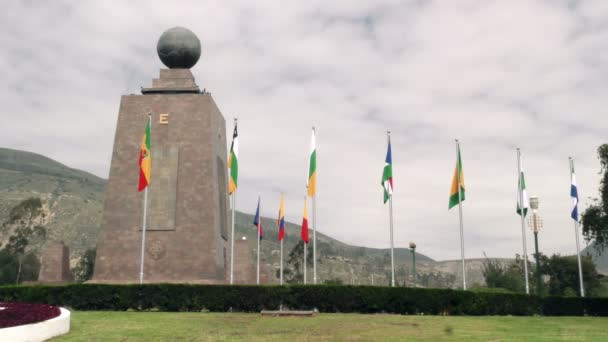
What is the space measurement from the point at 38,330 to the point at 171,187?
18462 mm

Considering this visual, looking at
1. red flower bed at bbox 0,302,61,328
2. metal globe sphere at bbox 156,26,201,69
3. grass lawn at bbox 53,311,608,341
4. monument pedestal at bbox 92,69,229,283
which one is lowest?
grass lawn at bbox 53,311,608,341

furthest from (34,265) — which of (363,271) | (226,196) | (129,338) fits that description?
(363,271)

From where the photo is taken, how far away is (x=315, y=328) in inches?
765

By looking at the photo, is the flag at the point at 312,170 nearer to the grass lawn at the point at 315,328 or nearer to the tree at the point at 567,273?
the grass lawn at the point at 315,328

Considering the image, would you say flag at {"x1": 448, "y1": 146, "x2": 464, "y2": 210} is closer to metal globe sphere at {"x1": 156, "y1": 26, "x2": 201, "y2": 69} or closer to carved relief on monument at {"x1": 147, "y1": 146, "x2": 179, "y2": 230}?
carved relief on monument at {"x1": 147, "y1": 146, "x2": 179, "y2": 230}

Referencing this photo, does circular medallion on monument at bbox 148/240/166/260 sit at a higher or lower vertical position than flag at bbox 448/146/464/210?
lower

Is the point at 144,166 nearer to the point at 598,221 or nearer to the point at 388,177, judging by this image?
the point at 388,177

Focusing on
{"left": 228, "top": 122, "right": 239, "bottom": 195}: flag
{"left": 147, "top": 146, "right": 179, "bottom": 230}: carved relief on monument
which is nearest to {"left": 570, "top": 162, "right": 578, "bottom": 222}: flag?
{"left": 228, "top": 122, "right": 239, "bottom": 195}: flag

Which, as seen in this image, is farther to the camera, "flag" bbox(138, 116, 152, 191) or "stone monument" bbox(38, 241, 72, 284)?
"stone monument" bbox(38, 241, 72, 284)

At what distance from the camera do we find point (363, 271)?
16800cm

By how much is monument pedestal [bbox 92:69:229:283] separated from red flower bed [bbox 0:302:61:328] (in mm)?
13699

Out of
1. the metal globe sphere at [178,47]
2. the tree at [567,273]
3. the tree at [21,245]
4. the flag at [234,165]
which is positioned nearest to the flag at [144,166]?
the flag at [234,165]

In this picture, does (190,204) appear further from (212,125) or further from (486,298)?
(486,298)

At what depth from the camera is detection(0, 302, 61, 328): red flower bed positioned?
53.2ft
